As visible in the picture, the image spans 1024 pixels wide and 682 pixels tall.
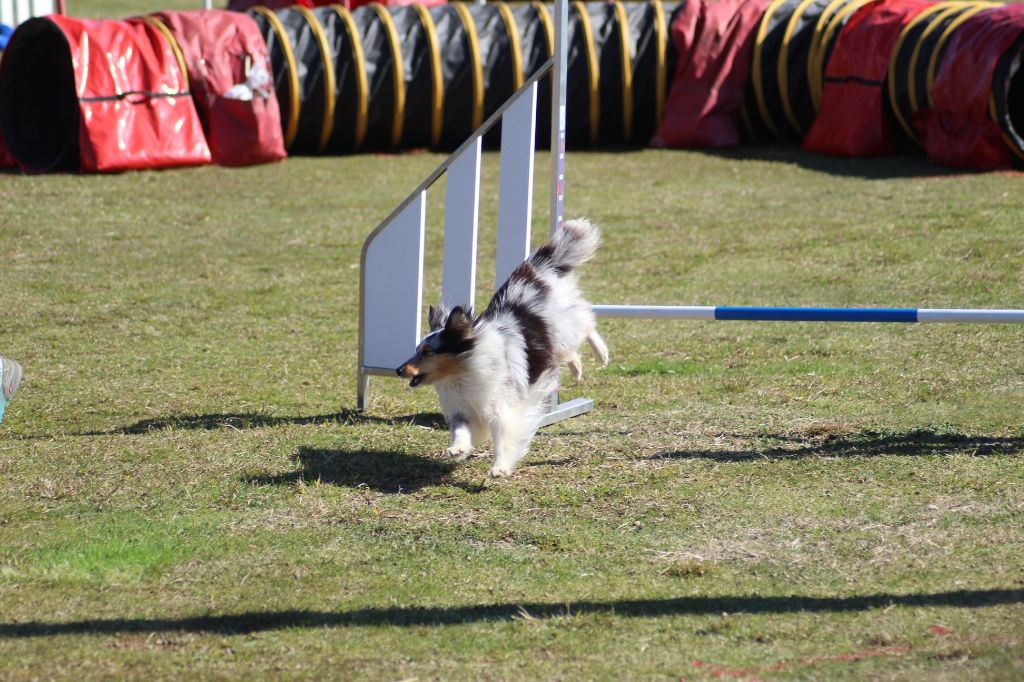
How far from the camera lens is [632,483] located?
16.3 ft

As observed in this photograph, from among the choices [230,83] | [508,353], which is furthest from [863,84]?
[508,353]

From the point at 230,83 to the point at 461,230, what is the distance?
725 centimetres

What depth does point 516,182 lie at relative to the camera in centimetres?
578

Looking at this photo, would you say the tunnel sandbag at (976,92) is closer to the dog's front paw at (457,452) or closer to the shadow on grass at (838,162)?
the shadow on grass at (838,162)

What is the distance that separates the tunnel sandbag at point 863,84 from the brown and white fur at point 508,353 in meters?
7.16

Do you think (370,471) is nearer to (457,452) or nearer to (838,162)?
(457,452)

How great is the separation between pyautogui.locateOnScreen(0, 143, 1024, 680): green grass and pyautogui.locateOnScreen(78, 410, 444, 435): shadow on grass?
0.03 meters

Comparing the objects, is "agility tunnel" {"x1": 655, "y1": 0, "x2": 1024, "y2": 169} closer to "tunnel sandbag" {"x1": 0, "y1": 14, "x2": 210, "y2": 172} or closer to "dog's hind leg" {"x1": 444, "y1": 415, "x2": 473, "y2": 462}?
"tunnel sandbag" {"x1": 0, "y1": 14, "x2": 210, "y2": 172}

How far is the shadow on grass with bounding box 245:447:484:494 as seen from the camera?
5.03 m

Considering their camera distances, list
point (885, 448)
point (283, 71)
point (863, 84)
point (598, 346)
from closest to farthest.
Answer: point (885, 448) → point (598, 346) → point (863, 84) → point (283, 71)

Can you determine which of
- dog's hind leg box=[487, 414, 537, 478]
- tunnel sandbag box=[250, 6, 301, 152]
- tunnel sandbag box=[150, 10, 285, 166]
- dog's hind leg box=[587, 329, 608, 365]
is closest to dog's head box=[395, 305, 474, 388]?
dog's hind leg box=[487, 414, 537, 478]

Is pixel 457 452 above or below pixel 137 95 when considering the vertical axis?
below

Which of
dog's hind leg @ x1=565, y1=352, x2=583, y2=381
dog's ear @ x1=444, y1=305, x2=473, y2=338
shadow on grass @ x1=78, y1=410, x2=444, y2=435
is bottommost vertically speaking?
shadow on grass @ x1=78, y1=410, x2=444, y2=435

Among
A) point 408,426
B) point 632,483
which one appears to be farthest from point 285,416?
point 632,483
